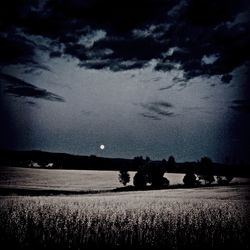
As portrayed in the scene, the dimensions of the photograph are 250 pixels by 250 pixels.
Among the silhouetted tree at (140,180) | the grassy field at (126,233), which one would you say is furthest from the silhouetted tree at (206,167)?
the grassy field at (126,233)

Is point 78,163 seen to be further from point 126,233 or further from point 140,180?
point 126,233

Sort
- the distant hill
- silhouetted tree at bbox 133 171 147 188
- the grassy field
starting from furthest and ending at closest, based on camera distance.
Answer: the distant hill < silhouetted tree at bbox 133 171 147 188 < the grassy field

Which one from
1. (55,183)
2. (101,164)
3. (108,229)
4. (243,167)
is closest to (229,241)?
(108,229)

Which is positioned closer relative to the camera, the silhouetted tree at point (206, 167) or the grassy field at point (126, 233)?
the grassy field at point (126, 233)

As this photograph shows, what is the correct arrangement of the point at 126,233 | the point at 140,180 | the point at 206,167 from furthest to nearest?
the point at 206,167
the point at 140,180
the point at 126,233

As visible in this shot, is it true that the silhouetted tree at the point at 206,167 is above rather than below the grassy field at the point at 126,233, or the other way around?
above

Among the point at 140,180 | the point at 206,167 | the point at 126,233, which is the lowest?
the point at 126,233

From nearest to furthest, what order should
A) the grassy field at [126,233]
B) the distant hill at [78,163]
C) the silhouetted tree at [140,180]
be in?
the grassy field at [126,233] < the silhouetted tree at [140,180] < the distant hill at [78,163]

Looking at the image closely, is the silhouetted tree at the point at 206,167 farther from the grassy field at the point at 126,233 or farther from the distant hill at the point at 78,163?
the grassy field at the point at 126,233

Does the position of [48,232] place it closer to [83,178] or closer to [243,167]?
[83,178]

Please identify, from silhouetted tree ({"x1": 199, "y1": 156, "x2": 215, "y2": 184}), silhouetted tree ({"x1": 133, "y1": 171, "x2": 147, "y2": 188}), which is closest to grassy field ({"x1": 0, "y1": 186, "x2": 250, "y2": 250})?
silhouetted tree ({"x1": 133, "y1": 171, "x2": 147, "y2": 188})

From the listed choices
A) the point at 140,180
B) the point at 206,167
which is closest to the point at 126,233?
the point at 140,180

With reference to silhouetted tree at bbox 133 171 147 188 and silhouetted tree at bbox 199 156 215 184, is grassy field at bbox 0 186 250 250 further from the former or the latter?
silhouetted tree at bbox 199 156 215 184

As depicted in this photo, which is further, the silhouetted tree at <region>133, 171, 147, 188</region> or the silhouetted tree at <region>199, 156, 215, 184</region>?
the silhouetted tree at <region>199, 156, 215, 184</region>
